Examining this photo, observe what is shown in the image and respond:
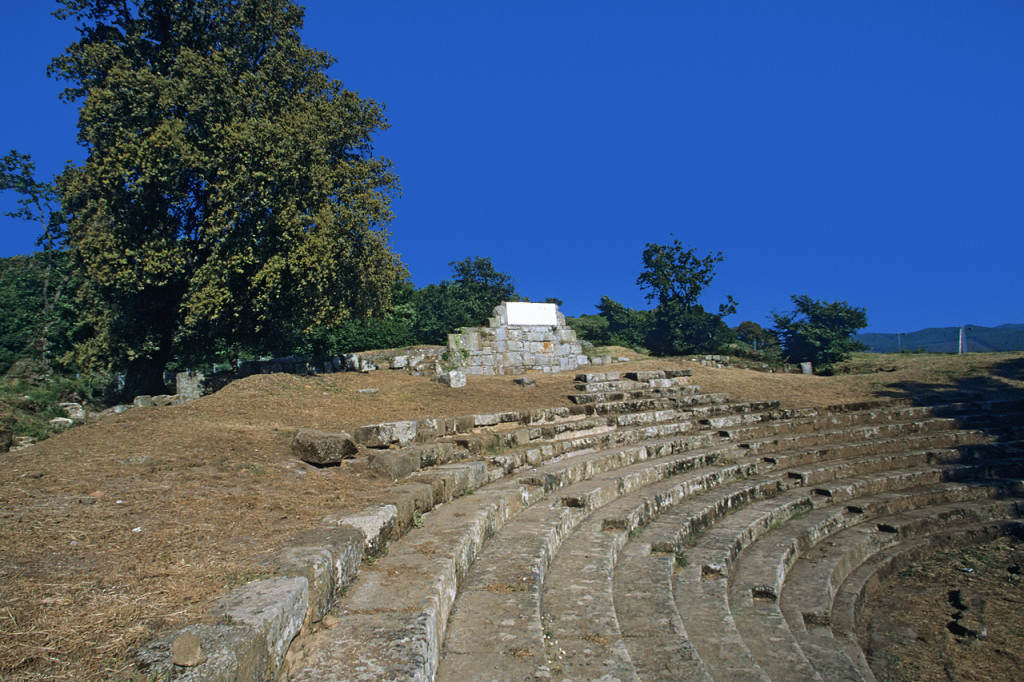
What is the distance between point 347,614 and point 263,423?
16.4ft

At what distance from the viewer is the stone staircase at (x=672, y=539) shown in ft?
9.87

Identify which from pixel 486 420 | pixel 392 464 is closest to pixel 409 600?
pixel 392 464

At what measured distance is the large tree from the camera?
39.5 feet

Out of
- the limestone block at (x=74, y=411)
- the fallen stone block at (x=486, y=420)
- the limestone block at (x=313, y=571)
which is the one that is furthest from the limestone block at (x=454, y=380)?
the limestone block at (x=74, y=411)

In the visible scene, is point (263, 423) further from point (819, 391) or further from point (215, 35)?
point (819, 391)

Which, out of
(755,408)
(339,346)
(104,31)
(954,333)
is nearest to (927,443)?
(755,408)

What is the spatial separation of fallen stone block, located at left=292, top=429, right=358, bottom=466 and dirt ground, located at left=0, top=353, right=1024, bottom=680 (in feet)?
0.34

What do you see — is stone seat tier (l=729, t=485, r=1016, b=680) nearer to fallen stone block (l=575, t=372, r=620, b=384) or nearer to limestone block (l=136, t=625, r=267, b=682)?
limestone block (l=136, t=625, r=267, b=682)

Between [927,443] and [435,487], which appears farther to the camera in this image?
[927,443]

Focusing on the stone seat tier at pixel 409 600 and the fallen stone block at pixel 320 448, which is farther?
the fallen stone block at pixel 320 448

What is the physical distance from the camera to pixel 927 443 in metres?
11.0

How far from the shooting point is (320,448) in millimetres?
5332

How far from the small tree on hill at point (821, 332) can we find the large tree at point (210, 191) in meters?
15.1

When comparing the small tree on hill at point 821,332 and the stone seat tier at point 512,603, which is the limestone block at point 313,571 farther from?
the small tree on hill at point 821,332
